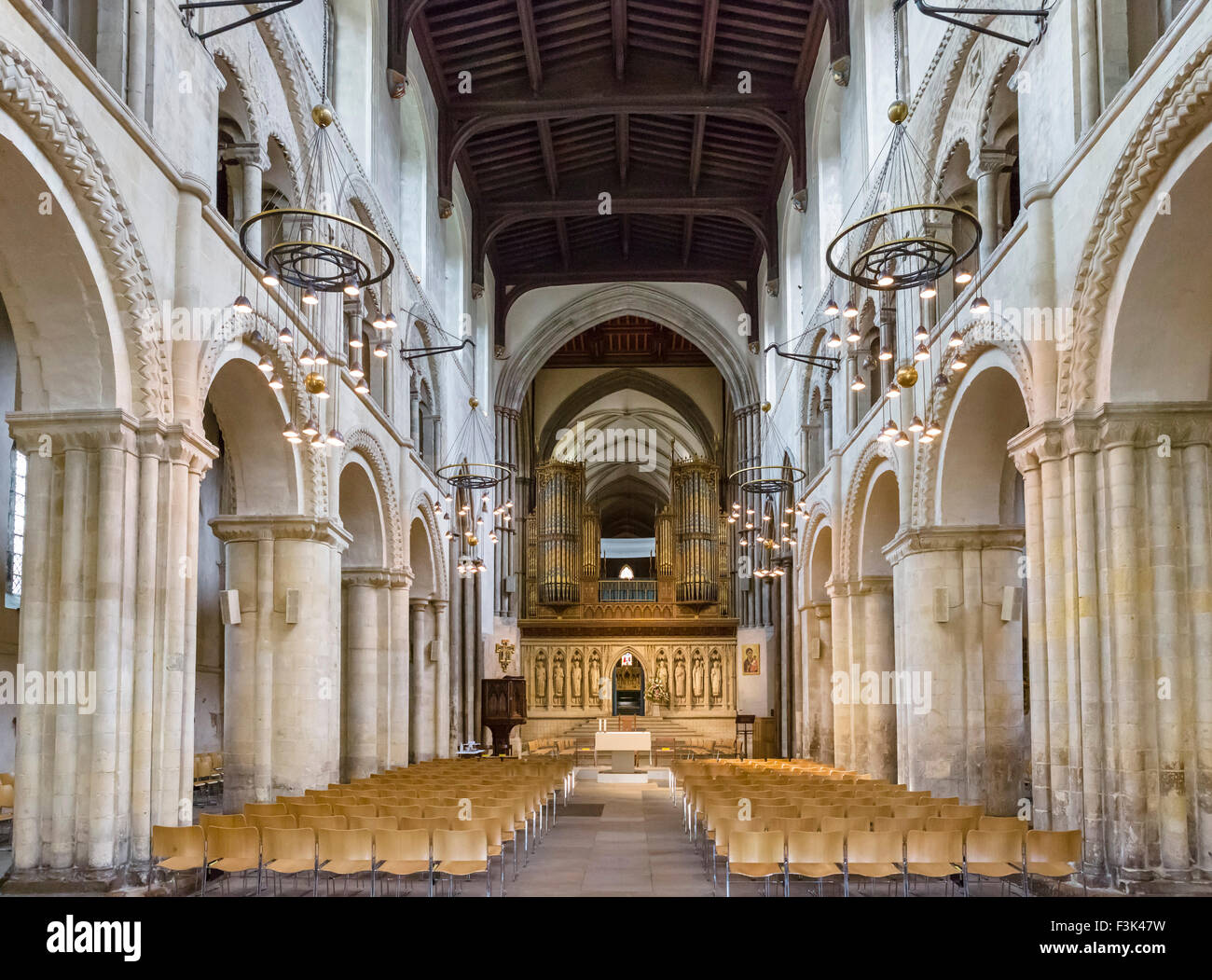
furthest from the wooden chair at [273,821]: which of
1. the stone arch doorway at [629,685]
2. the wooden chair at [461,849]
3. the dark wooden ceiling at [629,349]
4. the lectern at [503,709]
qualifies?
the stone arch doorway at [629,685]

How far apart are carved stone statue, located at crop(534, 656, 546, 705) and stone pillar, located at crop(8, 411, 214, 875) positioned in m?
27.9

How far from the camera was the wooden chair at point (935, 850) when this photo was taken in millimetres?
9391

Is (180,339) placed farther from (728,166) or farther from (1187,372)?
(728,166)

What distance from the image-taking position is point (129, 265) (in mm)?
10227

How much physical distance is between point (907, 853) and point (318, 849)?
4.72 metres

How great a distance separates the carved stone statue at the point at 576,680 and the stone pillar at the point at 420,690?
43.6 ft

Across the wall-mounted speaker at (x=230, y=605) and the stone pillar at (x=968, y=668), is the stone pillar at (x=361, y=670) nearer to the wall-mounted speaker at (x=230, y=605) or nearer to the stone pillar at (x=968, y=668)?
the wall-mounted speaker at (x=230, y=605)

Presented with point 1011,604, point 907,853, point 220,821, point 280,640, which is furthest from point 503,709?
point 907,853

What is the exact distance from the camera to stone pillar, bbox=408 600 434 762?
24.6 meters

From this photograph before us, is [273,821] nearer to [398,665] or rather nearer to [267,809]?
[267,809]

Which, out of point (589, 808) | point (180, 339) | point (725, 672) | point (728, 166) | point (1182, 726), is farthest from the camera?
point (725, 672)

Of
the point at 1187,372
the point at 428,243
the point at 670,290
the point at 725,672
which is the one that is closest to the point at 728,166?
the point at 670,290

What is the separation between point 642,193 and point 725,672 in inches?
623

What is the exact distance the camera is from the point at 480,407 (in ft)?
107
